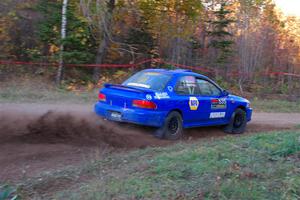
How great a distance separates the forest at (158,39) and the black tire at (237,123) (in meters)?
8.26

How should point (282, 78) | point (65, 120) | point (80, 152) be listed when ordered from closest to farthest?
point (80, 152) → point (65, 120) → point (282, 78)

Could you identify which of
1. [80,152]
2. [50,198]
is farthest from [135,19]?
[50,198]

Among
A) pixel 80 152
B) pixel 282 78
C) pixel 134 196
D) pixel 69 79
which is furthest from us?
pixel 282 78

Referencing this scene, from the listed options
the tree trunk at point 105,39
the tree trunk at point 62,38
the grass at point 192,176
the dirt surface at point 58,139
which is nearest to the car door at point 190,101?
the dirt surface at point 58,139

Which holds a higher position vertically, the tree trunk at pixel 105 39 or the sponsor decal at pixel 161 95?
the tree trunk at pixel 105 39

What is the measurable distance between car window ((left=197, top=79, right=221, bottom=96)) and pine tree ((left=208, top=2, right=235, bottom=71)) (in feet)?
43.1

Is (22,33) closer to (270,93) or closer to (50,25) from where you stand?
(50,25)

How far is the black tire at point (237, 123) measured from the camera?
11250mm

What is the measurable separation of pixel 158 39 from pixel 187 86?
13.1 m

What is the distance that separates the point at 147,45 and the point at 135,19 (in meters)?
1.56

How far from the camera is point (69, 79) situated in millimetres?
19547

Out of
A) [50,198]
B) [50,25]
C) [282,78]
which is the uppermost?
[50,25]

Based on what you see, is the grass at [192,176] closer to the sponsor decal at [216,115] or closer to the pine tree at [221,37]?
the sponsor decal at [216,115]

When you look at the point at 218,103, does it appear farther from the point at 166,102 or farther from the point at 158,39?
the point at 158,39
